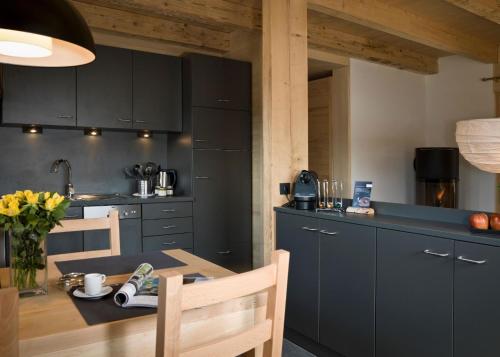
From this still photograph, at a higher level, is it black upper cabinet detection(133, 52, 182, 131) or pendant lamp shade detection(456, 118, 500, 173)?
black upper cabinet detection(133, 52, 182, 131)

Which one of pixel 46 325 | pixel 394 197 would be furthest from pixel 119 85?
pixel 394 197

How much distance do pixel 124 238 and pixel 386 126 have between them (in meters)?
3.85

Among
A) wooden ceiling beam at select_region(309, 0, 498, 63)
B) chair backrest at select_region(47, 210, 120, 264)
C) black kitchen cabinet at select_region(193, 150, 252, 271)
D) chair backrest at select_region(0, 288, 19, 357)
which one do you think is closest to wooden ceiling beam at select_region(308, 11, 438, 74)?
wooden ceiling beam at select_region(309, 0, 498, 63)

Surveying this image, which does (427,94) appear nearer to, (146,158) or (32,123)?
(146,158)

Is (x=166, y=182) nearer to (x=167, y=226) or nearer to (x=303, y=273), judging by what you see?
(x=167, y=226)

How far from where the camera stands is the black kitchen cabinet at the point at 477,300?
1708 millimetres

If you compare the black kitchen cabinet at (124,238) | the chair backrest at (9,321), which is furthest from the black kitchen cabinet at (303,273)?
the chair backrest at (9,321)

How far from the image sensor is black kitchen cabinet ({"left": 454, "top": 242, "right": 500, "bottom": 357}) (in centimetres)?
171

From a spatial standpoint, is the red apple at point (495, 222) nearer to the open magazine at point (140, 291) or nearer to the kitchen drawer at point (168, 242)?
the open magazine at point (140, 291)

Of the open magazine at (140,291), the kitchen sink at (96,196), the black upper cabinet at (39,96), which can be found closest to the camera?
the open magazine at (140,291)

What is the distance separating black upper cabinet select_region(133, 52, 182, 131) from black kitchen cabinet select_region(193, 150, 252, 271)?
1.51 feet

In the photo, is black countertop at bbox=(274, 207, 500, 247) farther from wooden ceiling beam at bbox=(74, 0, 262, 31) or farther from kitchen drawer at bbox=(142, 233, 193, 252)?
wooden ceiling beam at bbox=(74, 0, 262, 31)

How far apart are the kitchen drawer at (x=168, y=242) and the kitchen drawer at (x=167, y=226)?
0.12 feet

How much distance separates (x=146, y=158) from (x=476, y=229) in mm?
3194
